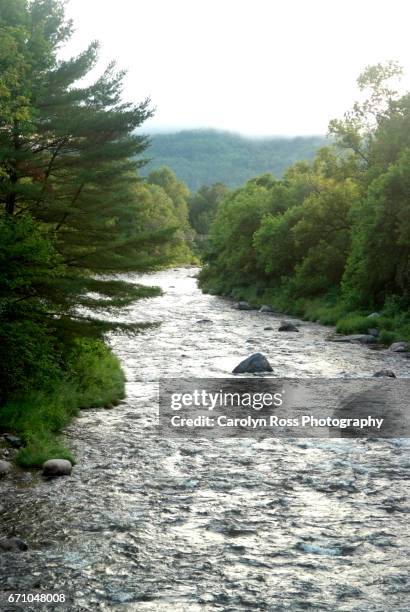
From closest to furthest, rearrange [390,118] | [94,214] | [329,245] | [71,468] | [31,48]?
[71,468] → [31,48] → [94,214] → [390,118] → [329,245]

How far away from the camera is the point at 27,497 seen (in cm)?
1162

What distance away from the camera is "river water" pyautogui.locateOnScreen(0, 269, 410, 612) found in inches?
334

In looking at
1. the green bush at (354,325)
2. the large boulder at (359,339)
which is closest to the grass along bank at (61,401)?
the large boulder at (359,339)

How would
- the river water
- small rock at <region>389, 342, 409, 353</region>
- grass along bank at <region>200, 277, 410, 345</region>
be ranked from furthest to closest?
1. grass along bank at <region>200, 277, 410, 345</region>
2. small rock at <region>389, 342, 409, 353</region>
3. the river water

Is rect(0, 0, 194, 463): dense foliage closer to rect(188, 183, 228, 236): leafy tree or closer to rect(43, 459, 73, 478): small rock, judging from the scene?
rect(43, 459, 73, 478): small rock

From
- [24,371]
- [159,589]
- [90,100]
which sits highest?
[90,100]

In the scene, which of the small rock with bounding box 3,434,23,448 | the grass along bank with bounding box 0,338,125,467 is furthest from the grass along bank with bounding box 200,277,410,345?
the small rock with bounding box 3,434,23,448

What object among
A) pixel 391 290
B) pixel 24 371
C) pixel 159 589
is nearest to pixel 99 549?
pixel 159 589

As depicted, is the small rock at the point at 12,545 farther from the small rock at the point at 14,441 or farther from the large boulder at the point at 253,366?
the large boulder at the point at 253,366

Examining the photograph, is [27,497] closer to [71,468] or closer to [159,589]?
[71,468]

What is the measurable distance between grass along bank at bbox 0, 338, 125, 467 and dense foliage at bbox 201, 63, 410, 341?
1454 centimetres

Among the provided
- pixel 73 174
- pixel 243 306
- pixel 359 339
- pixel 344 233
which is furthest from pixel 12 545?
pixel 243 306

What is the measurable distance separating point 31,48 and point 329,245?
30.4 m

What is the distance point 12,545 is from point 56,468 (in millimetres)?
3325
